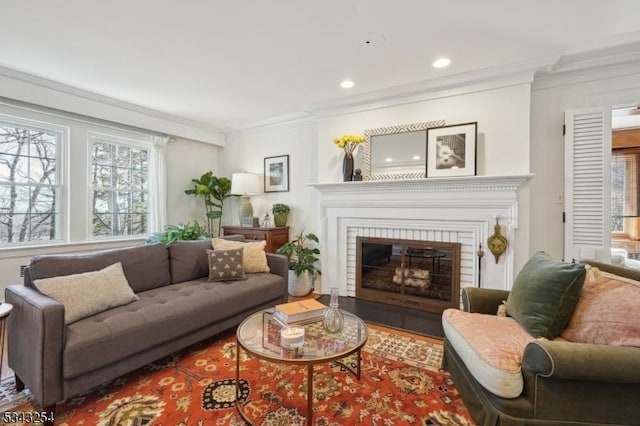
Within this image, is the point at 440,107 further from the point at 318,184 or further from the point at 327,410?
the point at 327,410

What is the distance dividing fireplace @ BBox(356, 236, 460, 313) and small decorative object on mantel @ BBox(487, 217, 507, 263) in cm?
32

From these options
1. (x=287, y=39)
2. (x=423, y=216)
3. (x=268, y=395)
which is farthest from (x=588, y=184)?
(x=268, y=395)

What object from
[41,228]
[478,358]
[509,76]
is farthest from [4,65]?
[509,76]

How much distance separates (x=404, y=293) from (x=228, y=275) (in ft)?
6.43

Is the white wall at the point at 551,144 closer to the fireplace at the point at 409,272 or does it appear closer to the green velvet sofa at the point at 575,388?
the fireplace at the point at 409,272

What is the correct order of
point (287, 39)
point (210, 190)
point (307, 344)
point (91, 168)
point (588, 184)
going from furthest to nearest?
point (210, 190) → point (91, 168) → point (588, 184) → point (287, 39) → point (307, 344)

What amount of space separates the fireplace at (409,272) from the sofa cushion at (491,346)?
4.15 ft

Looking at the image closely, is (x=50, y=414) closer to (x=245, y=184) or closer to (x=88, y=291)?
(x=88, y=291)

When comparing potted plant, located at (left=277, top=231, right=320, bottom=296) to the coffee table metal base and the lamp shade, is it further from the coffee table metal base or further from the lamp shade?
the coffee table metal base

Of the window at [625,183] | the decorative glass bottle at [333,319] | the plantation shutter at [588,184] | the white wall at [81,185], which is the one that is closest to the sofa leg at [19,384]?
the white wall at [81,185]

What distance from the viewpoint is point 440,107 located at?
3.14 metres

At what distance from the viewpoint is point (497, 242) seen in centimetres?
283

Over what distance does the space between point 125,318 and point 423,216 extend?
2805 mm

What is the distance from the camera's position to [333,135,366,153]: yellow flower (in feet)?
11.4
